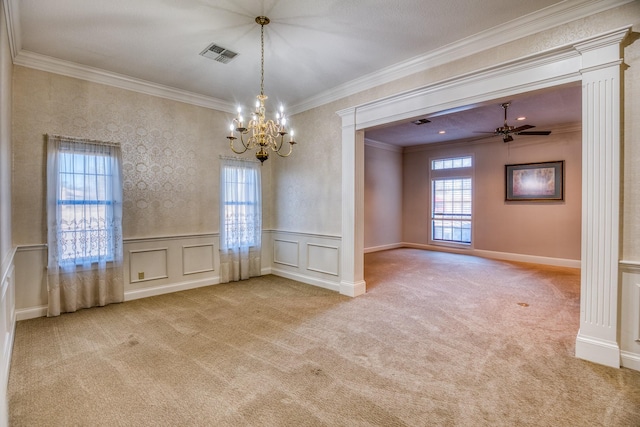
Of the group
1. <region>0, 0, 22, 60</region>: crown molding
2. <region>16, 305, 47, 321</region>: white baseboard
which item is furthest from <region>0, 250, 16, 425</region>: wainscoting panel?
<region>0, 0, 22, 60</region>: crown molding

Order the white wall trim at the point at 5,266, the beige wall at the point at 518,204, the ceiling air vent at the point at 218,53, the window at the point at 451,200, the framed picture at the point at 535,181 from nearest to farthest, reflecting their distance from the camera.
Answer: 1. the white wall trim at the point at 5,266
2. the ceiling air vent at the point at 218,53
3. the beige wall at the point at 518,204
4. the framed picture at the point at 535,181
5. the window at the point at 451,200

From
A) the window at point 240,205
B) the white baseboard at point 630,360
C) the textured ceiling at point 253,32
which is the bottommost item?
the white baseboard at point 630,360

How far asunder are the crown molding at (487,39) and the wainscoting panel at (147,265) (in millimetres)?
3638

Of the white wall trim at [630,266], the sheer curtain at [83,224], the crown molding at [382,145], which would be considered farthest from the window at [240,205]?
the white wall trim at [630,266]

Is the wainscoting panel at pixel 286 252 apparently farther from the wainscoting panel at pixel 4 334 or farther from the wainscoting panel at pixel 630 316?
the wainscoting panel at pixel 630 316

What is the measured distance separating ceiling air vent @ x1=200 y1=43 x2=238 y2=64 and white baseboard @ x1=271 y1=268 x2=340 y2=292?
11.3 feet

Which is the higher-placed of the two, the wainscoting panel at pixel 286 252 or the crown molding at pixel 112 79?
the crown molding at pixel 112 79

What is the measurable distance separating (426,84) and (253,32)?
204cm

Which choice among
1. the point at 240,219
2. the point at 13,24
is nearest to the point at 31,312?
the point at 240,219

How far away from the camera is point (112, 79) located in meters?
4.16

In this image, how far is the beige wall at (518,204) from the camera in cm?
666

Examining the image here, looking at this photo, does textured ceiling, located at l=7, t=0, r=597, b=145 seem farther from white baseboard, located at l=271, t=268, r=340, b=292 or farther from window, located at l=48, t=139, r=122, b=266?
white baseboard, located at l=271, t=268, r=340, b=292

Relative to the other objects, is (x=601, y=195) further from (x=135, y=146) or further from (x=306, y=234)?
(x=135, y=146)

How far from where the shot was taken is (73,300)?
12.6 ft
